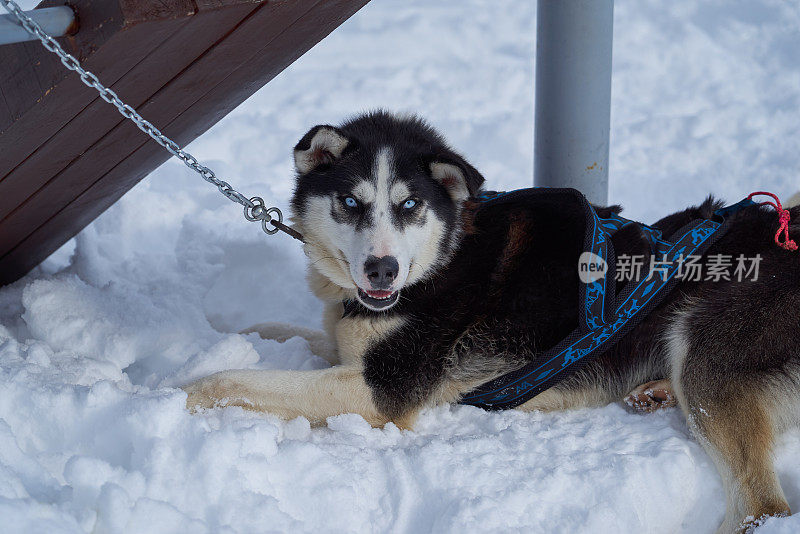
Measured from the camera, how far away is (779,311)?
2568 millimetres

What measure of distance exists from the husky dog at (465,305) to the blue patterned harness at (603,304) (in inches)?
2.7

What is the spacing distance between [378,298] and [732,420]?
4.24ft

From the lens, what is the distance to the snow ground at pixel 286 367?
6.51 ft

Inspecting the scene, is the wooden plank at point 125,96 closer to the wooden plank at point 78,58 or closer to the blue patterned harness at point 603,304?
the wooden plank at point 78,58

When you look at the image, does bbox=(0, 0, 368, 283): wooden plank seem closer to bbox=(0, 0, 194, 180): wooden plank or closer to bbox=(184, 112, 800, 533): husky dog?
bbox=(0, 0, 194, 180): wooden plank

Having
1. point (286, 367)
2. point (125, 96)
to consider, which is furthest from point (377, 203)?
point (125, 96)

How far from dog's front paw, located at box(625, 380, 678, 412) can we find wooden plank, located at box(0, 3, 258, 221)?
200cm

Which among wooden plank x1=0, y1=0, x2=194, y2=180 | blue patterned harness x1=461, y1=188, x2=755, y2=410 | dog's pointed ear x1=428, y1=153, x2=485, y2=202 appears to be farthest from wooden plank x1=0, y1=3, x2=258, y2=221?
blue patterned harness x1=461, y1=188, x2=755, y2=410

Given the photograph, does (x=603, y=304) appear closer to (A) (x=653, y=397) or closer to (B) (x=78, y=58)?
(A) (x=653, y=397)

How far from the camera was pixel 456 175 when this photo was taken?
110 inches

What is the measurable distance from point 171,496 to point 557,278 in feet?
5.36

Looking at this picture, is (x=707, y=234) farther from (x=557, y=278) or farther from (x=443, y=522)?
(x=443, y=522)

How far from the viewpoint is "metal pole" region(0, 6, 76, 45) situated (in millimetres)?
2014

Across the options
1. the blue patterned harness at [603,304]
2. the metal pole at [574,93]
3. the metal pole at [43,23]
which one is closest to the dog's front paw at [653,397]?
the blue patterned harness at [603,304]
